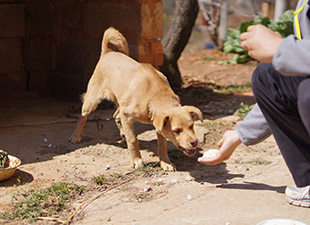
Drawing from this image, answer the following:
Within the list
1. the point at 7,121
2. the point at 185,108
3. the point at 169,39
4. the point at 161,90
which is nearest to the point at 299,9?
the point at 185,108

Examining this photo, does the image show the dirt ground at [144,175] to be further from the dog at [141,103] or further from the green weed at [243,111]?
the dog at [141,103]

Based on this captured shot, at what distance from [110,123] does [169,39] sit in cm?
348

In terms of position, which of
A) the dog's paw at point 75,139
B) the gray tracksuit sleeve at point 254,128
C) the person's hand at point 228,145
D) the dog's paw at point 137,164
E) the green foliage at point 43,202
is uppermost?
the gray tracksuit sleeve at point 254,128

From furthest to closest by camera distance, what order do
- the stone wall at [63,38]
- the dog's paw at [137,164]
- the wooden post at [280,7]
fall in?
1. the wooden post at [280,7]
2. the stone wall at [63,38]
3. the dog's paw at [137,164]

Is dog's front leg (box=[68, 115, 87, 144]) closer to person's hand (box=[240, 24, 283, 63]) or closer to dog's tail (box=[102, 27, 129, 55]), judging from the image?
dog's tail (box=[102, 27, 129, 55])

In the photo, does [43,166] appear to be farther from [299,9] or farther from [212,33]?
[212,33]

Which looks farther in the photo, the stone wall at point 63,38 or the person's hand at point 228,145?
the stone wall at point 63,38

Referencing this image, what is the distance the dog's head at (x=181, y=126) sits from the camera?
3.97 meters

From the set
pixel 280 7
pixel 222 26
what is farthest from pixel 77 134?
pixel 222 26

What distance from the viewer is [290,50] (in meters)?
2.31

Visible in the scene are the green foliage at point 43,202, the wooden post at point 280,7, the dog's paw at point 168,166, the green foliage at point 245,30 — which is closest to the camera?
the green foliage at point 43,202

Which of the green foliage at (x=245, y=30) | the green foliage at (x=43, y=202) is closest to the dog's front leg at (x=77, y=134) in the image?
the green foliage at (x=43, y=202)

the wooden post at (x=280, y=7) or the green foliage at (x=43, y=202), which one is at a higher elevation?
the wooden post at (x=280, y=7)

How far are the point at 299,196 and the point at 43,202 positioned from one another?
196cm
